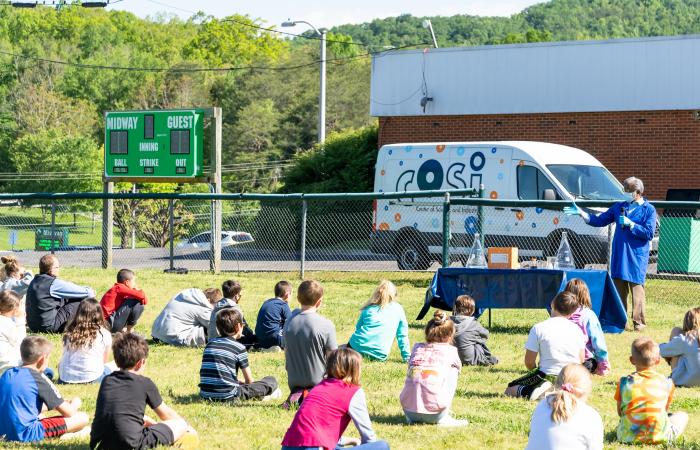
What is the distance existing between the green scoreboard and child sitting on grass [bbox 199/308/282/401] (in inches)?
554

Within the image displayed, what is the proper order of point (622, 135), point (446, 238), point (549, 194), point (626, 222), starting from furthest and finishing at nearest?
point (622, 135), point (549, 194), point (446, 238), point (626, 222)

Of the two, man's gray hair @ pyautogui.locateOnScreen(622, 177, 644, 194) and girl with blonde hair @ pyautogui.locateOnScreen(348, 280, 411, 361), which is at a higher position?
man's gray hair @ pyautogui.locateOnScreen(622, 177, 644, 194)

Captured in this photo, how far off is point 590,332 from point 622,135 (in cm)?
Answer: 2050

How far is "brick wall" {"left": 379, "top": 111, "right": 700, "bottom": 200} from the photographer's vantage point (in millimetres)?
28969

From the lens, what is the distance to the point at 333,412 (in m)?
6.86

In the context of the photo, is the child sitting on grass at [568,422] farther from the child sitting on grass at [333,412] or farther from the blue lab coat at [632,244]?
the blue lab coat at [632,244]

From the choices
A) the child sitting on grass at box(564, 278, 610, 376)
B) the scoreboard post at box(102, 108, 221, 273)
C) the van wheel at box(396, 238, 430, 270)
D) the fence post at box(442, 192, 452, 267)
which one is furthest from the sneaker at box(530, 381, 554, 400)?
the scoreboard post at box(102, 108, 221, 273)

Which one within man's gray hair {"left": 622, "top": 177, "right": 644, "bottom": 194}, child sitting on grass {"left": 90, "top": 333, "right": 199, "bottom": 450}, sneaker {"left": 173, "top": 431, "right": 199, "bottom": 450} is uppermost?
man's gray hair {"left": 622, "top": 177, "right": 644, "bottom": 194}

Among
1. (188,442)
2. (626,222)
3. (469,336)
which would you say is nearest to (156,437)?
(188,442)

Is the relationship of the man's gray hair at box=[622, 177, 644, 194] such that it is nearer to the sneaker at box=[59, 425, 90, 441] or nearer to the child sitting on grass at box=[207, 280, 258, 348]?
the child sitting on grass at box=[207, 280, 258, 348]

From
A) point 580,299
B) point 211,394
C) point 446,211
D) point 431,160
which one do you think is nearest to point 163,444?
point 211,394

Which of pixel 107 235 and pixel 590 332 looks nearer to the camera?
pixel 590 332

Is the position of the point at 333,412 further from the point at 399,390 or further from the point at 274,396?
the point at 399,390

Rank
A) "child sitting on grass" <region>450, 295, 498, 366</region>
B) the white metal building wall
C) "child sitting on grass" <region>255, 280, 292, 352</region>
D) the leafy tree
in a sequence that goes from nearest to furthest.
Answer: "child sitting on grass" <region>450, 295, 498, 366</region> → "child sitting on grass" <region>255, 280, 292, 352</region> → the white metal building wall → the leafy tree
